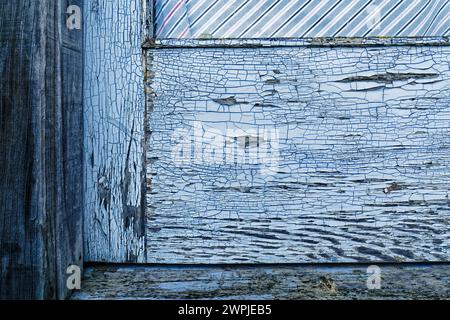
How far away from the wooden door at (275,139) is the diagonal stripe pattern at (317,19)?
0.12 feet

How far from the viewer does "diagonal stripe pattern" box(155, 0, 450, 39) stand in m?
1.33

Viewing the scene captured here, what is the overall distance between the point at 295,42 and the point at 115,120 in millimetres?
503

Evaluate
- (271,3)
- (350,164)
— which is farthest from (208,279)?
(271,3)

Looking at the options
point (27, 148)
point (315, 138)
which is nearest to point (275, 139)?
point (315, 138)

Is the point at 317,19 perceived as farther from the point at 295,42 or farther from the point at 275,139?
the point at 275,139

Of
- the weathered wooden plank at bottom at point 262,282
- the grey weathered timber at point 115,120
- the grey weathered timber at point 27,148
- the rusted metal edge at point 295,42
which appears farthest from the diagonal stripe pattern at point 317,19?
the weathered wooden plank at bottom at point 262,282

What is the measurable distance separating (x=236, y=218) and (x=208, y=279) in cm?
17

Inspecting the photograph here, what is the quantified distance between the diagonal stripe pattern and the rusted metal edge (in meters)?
0.03

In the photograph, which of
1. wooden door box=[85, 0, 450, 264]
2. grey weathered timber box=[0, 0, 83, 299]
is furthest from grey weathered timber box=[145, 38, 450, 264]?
grey weathered timber box=[0, 0, 83, 299]

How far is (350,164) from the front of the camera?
4.31ft

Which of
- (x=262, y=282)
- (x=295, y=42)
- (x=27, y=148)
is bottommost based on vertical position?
(x=262, y=282)

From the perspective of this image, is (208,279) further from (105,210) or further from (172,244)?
(105,210)

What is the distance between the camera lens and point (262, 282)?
4.07 feet
